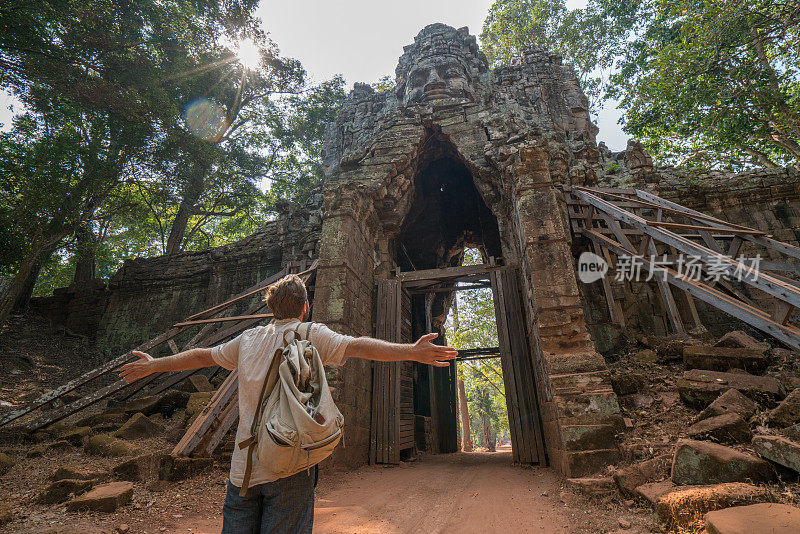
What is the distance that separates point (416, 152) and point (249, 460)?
26.1 feet

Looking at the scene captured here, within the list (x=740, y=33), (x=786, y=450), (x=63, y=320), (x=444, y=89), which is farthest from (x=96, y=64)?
(x=740, y=33)

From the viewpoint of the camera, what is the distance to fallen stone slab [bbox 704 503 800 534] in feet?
6.16

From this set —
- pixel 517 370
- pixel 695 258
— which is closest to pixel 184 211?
pixel 517 370

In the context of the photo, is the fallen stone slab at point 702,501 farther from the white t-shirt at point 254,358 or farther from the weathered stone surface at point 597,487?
the white t-shirt at point 254,358

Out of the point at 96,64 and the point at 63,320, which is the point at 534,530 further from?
the point at 63,320

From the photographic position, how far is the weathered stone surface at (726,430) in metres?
3.06

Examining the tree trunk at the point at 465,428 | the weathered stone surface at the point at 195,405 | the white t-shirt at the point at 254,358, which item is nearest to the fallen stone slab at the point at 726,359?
the white t-shirt at the point at 254,358

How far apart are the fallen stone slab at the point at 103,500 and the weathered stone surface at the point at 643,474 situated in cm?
477

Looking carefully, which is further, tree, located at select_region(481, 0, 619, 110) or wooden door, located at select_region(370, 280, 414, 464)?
tree, located at select_region(481, 0, 619, 110)

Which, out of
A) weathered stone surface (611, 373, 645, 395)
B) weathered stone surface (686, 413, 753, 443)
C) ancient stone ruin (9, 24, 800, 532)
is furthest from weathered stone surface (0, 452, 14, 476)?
weathered stone surface (611, 373, 645, 395)

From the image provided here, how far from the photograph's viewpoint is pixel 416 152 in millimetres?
8477

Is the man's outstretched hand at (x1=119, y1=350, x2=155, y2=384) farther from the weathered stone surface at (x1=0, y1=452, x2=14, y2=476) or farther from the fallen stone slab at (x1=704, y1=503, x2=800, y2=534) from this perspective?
the weathered stone surface at (x1=0, y1=452, x2=14, y2=476)

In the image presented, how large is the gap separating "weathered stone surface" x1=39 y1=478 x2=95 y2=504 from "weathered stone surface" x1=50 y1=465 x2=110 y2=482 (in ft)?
0.69

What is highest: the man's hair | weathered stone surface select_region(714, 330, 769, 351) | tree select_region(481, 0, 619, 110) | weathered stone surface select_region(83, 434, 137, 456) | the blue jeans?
tree select_region(481, 0, 619, 110)
